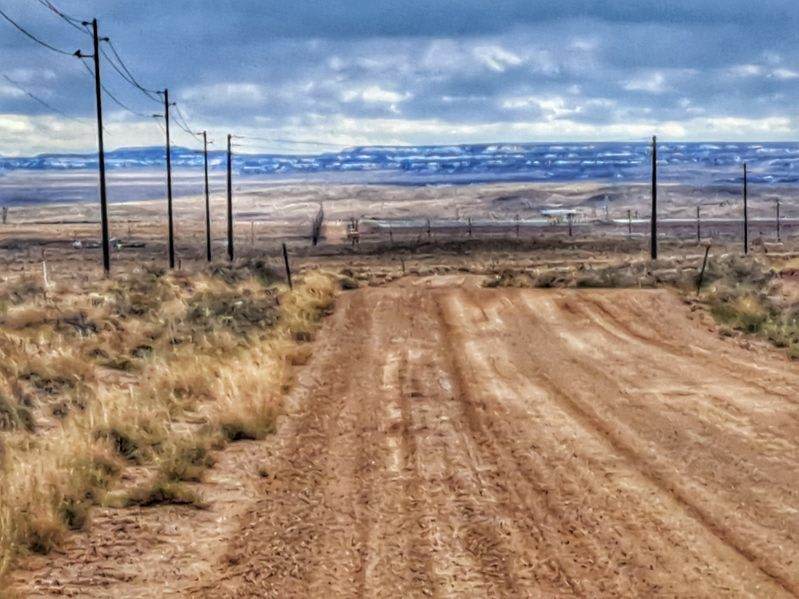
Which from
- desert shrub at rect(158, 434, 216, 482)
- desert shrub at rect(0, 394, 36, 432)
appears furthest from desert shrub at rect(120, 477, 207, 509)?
desert shrub at rect(0, 394, 36, 432)

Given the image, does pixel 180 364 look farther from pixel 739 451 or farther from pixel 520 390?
pixel 739 451

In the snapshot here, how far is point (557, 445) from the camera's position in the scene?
13.7m

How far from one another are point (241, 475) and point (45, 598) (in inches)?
161

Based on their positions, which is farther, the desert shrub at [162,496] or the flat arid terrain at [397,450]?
the desert shrub at [162,496]

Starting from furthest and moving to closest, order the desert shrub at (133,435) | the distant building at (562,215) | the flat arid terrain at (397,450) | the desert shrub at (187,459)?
the distant building at (562,215)
the desert shrub at (133,435)
the desert shrub at (187,459)
the flat arid terrain at (397,450)

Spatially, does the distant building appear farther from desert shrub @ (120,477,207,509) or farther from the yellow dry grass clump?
desert shrub @ (120,477,207,509)

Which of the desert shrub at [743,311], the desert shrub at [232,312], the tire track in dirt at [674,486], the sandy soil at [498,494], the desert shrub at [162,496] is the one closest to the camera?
the sandy soil at [498,494]

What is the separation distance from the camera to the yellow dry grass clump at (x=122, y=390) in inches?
444

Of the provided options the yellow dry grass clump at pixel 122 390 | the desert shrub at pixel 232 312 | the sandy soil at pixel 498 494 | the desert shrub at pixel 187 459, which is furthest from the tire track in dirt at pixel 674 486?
the desert shrub at pixel 232 312

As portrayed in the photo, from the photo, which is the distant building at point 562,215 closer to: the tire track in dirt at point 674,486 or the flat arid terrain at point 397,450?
the flat arid terrain at point 397,450

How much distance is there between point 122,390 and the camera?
1755cm

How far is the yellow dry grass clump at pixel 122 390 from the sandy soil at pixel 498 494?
1.61 ft

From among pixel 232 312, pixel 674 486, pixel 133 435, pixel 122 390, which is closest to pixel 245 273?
pixel 232 312

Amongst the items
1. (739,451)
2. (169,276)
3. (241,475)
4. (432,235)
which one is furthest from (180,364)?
(432,235)
